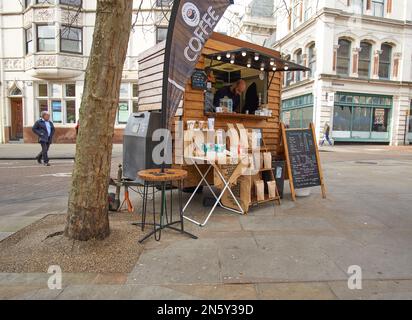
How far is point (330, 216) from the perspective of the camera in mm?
5254

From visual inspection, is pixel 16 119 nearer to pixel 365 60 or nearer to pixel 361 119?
pixel 361 119

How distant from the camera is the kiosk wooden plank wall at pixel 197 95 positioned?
5.65m

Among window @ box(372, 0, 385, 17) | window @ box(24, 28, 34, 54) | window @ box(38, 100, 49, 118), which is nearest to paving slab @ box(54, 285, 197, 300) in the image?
window @ box(38, 100, 49, 118)

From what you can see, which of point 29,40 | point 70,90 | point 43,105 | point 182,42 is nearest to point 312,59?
point 70,90

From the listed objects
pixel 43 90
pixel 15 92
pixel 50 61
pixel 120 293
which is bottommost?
pixel 120 293

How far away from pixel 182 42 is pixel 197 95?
1.84 meters

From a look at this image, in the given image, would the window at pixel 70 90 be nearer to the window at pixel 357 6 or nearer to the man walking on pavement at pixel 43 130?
the man walking on pavement at pixel 43 130

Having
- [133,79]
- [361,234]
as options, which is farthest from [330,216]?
[133,79]

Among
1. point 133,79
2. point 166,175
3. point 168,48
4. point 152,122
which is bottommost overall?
point 166,175

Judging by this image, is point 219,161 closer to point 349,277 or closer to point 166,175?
point 166,175

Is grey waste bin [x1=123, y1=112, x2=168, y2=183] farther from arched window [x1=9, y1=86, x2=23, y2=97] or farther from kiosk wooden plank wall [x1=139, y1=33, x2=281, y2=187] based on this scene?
arched window [x1=9, y1=86, x2=23, y2=97]

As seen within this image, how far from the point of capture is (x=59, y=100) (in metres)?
21.4
